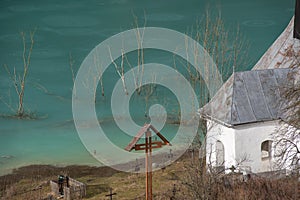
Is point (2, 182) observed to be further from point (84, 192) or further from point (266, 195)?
point (266, 195)

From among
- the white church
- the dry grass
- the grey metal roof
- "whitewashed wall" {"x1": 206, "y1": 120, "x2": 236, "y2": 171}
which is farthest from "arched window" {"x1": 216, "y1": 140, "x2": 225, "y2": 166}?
the grey metal roof

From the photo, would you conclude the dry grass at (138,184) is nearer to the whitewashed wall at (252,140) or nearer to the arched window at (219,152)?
the whitewashed wall at (252,140)

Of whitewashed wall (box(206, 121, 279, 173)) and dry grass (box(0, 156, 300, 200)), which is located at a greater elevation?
whitewashed wall (box(206, 121, 279, 173))

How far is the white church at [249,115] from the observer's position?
1215 centimetres

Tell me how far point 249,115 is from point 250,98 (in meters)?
0.56

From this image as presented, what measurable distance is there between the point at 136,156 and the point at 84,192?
4.68m

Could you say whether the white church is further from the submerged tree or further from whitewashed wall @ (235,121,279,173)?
the submerged tree

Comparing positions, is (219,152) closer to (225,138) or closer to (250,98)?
(225,138)

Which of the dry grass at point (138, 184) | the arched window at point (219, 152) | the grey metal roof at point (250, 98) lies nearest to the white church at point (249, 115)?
the grey metal roof at point (250, 98)

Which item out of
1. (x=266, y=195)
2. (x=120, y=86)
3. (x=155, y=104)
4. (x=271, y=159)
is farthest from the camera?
(x=120, y=86)

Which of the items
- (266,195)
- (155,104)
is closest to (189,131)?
(155,104)

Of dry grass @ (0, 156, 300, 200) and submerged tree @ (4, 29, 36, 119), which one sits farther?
submerged tree @ (4, 29, 36, 119)

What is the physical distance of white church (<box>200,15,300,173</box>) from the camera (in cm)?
1215

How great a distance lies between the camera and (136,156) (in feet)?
57.2
